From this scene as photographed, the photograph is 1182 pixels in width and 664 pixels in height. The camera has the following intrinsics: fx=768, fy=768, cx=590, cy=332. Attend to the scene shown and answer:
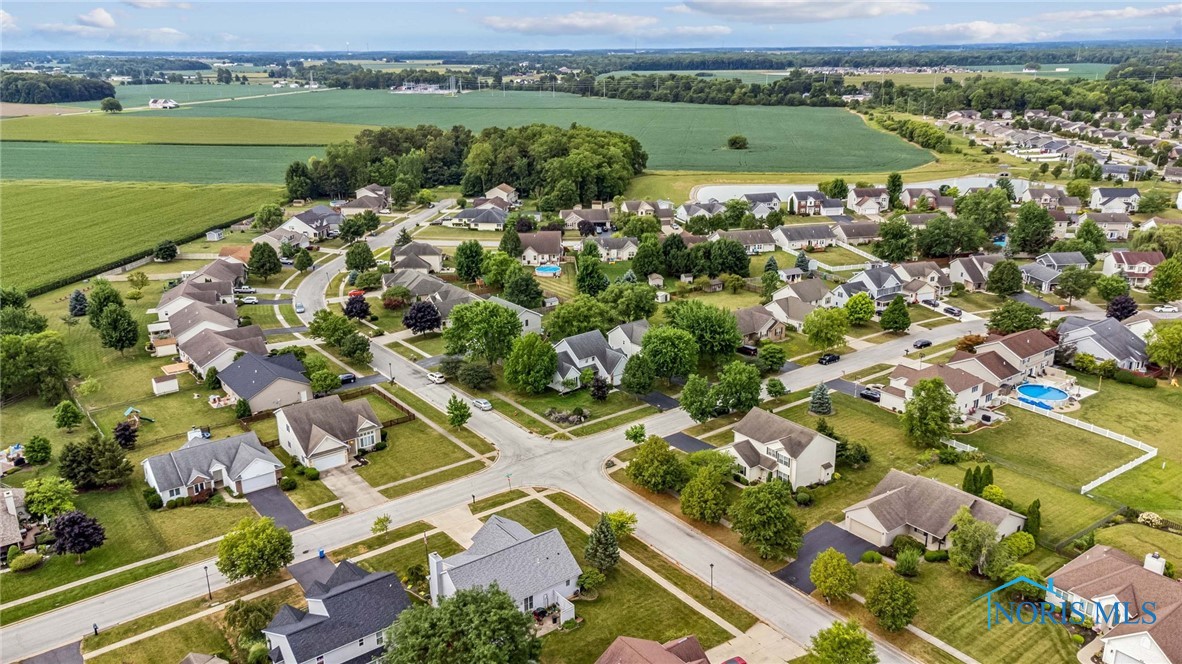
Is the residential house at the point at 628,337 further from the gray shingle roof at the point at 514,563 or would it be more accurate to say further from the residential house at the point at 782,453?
the gray shingle roof at the point at 514,563

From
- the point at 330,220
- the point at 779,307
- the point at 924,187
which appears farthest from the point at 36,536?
the point at 924,187

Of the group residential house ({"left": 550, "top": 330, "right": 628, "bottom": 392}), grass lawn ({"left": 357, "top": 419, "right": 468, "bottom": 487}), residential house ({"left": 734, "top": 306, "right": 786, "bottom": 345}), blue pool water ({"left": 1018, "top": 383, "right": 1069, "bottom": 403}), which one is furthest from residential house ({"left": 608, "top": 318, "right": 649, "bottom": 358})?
blue pool water ({"left": 1018, "top": 383, "right": 1069, "bottom": 403})

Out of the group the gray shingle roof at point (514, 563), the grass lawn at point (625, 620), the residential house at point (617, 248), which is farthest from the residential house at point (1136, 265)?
the gray shingle roof at point (514, 563)

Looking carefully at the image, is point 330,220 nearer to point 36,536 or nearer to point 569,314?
point 569,314

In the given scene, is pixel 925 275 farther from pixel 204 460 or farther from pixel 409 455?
pixel 204 460

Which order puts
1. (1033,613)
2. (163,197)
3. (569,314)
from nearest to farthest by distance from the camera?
(1033,613), (569,314), (163,197)

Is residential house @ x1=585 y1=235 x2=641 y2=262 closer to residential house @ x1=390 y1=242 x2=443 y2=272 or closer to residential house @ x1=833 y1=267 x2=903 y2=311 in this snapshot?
residential house @ x1=390 y1=242 x2=443 y2=272
